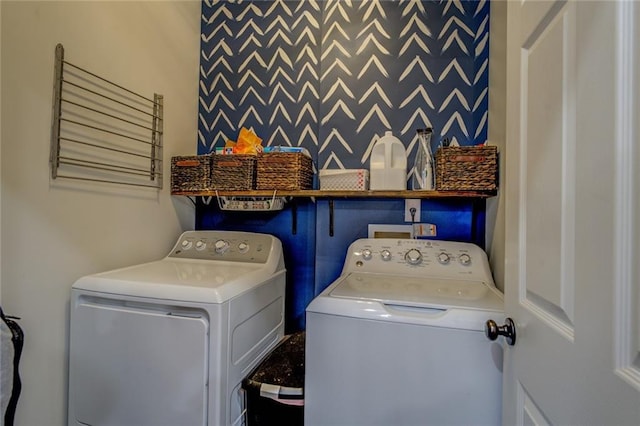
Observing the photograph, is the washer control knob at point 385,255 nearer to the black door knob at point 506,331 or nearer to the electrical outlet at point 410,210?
the electrical outlet at point 410,210

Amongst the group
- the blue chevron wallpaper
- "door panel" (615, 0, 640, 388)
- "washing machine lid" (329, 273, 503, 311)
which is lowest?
"washing machine lid" (329, 273, 503, 311)

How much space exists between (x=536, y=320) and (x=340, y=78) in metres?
1.55

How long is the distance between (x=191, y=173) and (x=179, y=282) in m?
0.73

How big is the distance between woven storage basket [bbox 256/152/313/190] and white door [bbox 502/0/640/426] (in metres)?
0.96

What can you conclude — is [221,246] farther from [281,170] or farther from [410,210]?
[410,210]

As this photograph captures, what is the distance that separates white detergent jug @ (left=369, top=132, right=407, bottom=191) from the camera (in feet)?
5.01

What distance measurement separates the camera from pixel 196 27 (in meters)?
2.03

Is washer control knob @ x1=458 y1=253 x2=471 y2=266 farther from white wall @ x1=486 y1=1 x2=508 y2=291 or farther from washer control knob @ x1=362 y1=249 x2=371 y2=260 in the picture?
washer control knob @ x1=362 y1=249 x2=371 y2=260

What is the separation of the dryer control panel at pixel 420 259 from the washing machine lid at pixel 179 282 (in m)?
0.50

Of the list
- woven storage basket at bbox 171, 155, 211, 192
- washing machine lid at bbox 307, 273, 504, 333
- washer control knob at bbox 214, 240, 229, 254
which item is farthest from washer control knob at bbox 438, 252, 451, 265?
woven storage basket at bbox 171, 155, 211, 192

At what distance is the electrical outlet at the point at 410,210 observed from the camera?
1672 millimetres

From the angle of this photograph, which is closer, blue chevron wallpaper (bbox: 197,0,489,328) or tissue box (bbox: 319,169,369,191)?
tissue box (bbox: 319,169,369,191)

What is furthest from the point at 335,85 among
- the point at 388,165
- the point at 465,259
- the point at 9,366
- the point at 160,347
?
the point at 9,366

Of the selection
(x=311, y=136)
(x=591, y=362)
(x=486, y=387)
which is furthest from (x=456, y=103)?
(x=591, y=362)
